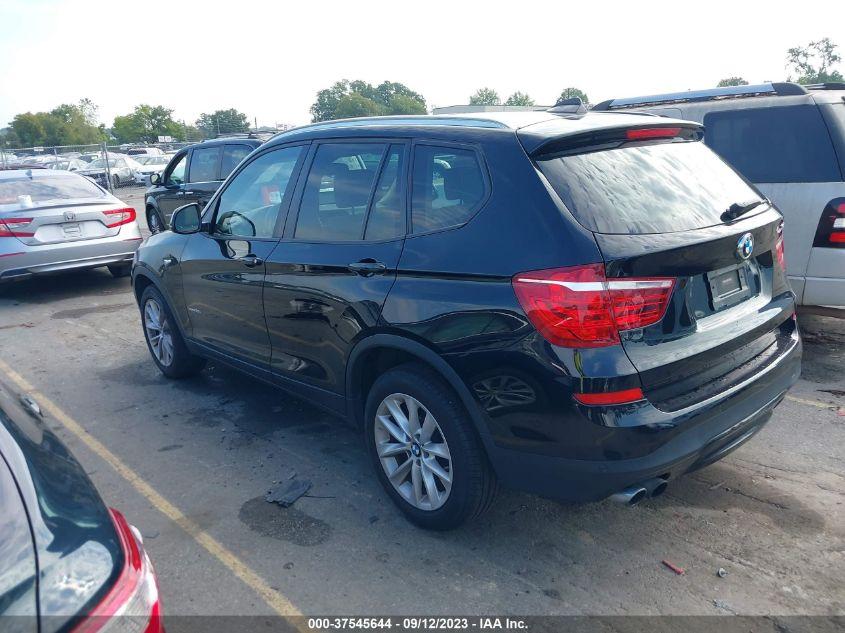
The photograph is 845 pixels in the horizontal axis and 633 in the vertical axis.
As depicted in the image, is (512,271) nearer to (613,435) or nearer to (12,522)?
(613,435)

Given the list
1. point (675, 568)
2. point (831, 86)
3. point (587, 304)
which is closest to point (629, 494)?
point (675, 568)

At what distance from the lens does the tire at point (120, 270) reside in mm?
9969

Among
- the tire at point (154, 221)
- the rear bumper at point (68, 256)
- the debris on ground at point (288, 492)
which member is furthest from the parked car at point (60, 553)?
the tire at point (154, 221)

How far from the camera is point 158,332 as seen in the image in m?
5.87

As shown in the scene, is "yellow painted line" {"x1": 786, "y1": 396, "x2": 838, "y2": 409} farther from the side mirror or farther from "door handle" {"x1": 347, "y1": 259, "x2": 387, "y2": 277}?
the side mirror

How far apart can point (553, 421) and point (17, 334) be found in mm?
6752

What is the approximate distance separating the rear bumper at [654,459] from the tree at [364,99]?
75799 millimetres

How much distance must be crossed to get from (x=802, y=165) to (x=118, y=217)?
7.92m

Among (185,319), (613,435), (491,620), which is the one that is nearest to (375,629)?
(491,620)

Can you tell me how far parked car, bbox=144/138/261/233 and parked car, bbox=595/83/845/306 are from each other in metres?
6.89

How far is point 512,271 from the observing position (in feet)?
9.43

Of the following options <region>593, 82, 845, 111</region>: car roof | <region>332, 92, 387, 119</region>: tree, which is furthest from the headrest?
<region>332, 92, 387, 119</region>: tree

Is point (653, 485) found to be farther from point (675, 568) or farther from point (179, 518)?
point (179, 518)

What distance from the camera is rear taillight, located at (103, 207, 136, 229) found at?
362 inches
